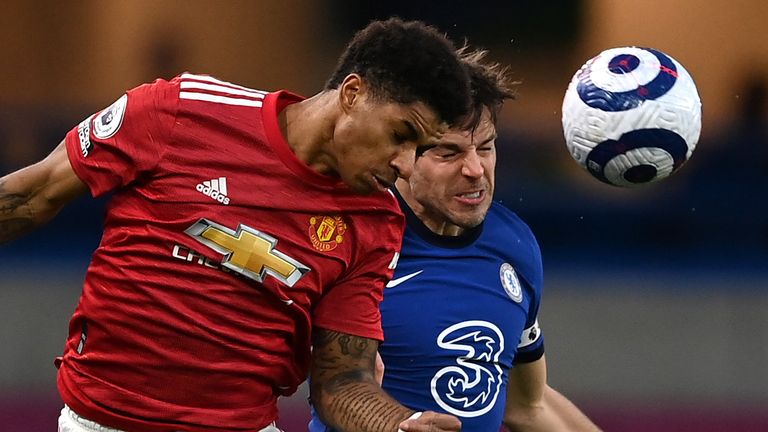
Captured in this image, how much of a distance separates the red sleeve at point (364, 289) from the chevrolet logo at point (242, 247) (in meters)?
0.20

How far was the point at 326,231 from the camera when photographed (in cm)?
360

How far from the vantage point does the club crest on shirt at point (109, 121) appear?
3504 millimetres

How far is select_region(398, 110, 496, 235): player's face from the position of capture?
4258 mm

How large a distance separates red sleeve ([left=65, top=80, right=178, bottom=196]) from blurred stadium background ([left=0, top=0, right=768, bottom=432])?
5.62 meters

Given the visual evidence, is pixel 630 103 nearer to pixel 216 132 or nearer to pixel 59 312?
pixel 216 132

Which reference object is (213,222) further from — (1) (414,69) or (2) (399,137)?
(1) (414,69)

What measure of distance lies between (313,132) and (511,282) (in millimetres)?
1117

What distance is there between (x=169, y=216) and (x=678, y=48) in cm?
726

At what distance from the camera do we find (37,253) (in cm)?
962

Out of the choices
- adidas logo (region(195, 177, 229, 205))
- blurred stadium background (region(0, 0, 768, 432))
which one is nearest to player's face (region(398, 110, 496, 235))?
adidas logo (region(195, 177, 229, 205))

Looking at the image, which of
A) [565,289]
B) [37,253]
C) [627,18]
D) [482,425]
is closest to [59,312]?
[37,253]

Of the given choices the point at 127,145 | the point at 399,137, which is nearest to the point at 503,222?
the point at 399,137

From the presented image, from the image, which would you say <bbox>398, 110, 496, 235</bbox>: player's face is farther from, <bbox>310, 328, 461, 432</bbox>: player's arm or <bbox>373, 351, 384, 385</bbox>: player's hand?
<bbox>310, 328, 461, 432</bbox>: player's arm

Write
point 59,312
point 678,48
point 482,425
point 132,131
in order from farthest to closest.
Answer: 1. point 678,48
2. point 59,312
3. point 482,425
4. point 132,131
